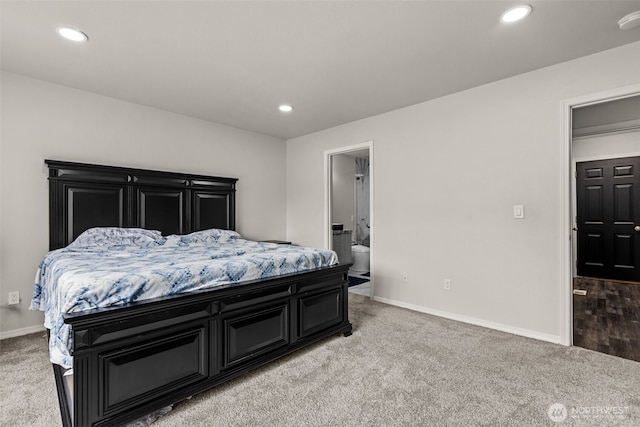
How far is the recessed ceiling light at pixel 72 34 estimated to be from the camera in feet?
7.11

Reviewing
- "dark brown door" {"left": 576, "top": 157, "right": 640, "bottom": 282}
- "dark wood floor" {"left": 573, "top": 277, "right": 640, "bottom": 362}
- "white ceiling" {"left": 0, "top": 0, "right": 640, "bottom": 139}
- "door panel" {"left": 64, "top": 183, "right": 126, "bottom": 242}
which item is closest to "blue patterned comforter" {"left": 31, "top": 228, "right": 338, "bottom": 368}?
"door panel" {"left": 64, "top": 183, "right": 126, "bottom": 242}

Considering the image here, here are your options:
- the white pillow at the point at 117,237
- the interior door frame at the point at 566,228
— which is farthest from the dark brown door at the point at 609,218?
the white pillow at the point at 117,237

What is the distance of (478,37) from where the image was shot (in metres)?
2.28

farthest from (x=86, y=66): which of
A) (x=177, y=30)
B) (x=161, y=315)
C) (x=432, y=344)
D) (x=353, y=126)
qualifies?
(x=432, y=344)

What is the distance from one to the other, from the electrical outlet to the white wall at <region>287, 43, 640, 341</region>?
3.71 metres

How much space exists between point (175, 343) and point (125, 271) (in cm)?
51

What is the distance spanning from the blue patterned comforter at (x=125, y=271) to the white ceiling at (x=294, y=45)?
1.58 meters

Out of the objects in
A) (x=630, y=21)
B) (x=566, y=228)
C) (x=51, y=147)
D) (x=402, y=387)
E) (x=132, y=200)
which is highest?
(x=630, y=21)

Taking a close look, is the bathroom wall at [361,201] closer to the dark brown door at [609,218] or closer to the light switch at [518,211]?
the dark brown door at [609,218]

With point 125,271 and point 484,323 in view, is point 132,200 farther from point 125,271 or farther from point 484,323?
point 484,323

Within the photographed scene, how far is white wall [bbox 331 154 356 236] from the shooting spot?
20.4ft

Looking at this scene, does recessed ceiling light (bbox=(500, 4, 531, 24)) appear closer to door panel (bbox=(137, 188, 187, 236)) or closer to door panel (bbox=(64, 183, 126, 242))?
door panel (bbox=(137, 188, 187, 236))

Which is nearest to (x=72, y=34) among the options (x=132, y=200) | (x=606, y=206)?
(x=132, y=200)

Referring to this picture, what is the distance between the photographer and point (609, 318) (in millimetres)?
3236
